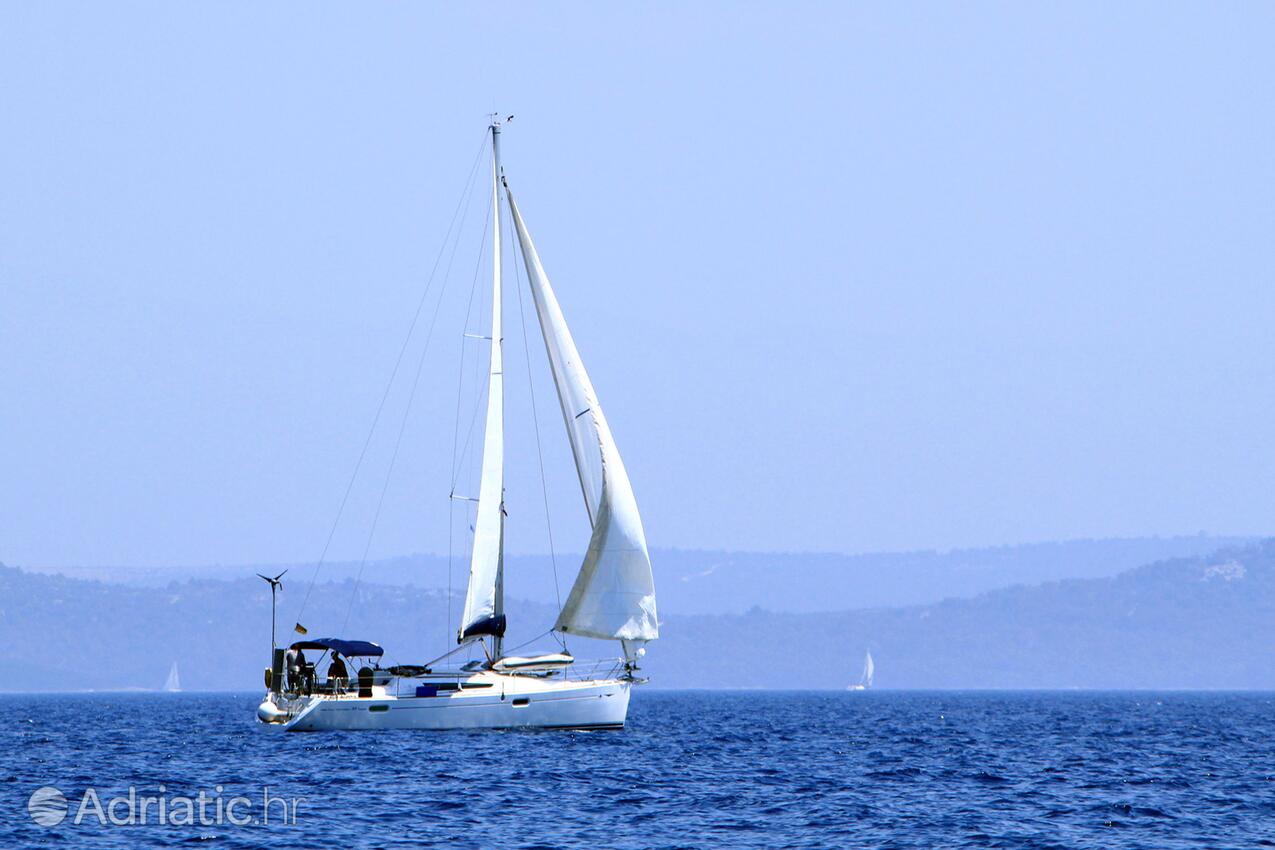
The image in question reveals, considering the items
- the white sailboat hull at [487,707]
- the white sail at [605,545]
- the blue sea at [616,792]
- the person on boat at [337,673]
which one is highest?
the white sail at [605,545]

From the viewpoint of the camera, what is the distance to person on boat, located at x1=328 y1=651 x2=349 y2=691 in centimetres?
6744

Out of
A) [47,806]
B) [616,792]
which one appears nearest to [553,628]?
[616,792]

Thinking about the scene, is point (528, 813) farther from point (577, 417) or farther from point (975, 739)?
point (975, 739)

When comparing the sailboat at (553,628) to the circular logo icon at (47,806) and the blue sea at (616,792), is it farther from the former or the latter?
the circular logo icon at (47,806)

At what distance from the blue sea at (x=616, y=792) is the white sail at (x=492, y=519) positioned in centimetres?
438

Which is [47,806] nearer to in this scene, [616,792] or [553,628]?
[616,792]

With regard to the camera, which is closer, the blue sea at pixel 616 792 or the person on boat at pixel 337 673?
the blue sea at pixel 616 792

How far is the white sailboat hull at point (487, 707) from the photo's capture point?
6469cm

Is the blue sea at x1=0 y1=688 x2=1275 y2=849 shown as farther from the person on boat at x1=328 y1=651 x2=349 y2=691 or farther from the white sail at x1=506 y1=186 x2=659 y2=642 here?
the white sail at x1=506 y1=186 x2=659 y2=642

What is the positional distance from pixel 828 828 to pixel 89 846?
55.7ft

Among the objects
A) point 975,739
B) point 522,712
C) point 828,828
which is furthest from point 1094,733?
point 828,828

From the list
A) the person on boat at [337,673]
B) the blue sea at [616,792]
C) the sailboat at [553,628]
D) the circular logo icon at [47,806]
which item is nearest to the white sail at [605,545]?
the sailboat at [553,628]

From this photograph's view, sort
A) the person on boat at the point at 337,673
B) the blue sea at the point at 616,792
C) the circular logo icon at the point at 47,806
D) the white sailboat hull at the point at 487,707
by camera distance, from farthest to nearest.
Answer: the person on boat at the point at 337,673 → the white sailboat hull at the point at 487,707 → the circular logo icon at the point at 47,806 → the blue sea at the point at 616,792

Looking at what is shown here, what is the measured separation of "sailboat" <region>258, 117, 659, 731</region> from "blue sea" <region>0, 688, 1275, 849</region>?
1.34 meters
